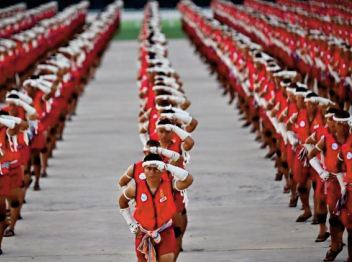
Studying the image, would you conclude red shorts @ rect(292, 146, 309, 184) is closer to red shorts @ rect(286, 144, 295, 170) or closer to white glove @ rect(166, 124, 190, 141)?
red shorts @ rect(286, 144, 295, 170)

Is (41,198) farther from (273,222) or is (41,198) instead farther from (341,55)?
(341,55)

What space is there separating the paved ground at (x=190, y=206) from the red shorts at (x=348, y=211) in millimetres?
850

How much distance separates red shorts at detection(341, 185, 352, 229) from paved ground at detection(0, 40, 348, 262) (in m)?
0.85

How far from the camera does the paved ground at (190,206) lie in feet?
51.3

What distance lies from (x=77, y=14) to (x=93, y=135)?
34073mm

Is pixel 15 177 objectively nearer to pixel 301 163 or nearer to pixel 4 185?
pixel 4 185

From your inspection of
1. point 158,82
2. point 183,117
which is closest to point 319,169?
point 183,117

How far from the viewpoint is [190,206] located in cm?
1842

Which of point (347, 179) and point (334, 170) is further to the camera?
point (334, 170)

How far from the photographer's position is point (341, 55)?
28406 millimetres

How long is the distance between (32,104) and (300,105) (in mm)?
4462

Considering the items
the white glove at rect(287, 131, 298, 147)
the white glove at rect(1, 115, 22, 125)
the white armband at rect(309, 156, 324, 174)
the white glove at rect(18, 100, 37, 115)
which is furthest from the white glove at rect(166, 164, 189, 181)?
the white glove at rect(18, 100, 37, 115)

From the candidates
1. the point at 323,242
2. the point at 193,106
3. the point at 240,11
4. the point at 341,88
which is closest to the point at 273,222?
the point at 323,242

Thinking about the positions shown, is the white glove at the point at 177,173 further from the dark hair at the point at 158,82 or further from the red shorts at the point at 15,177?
the dark hair at the point at 158,82
